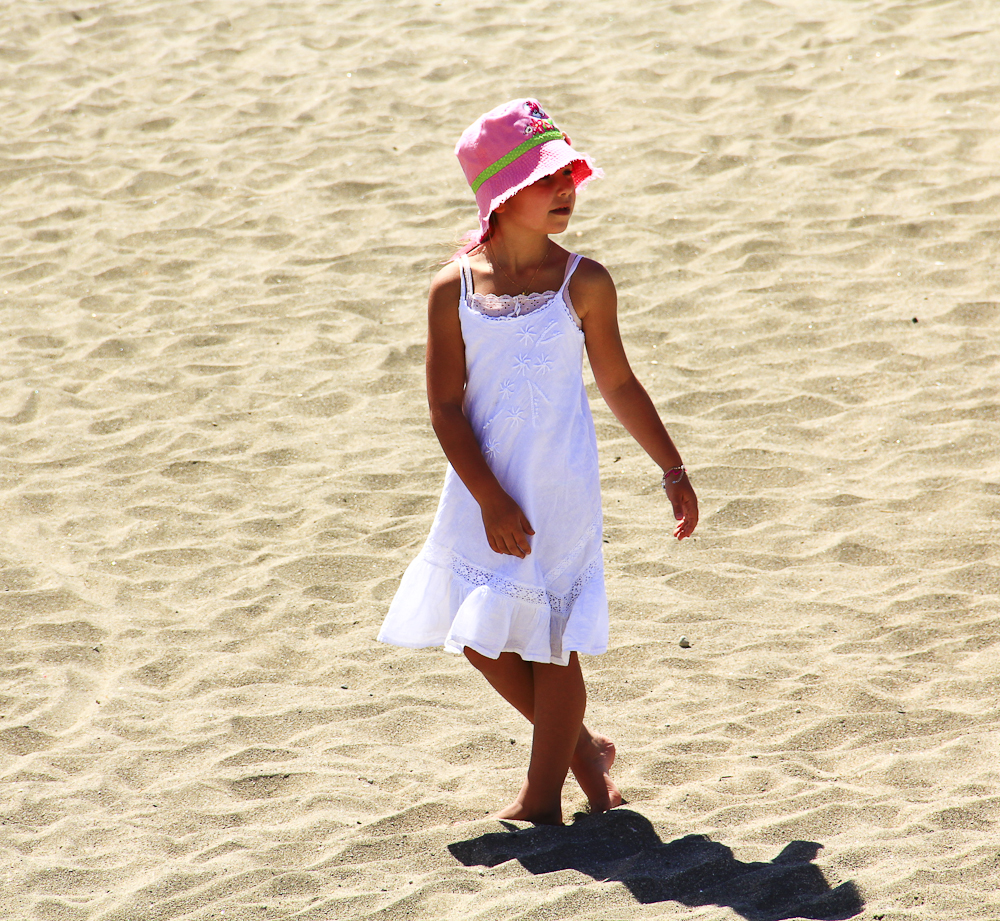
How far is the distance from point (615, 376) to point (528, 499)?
1.21 feet

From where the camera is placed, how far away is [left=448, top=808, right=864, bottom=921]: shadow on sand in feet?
8.46

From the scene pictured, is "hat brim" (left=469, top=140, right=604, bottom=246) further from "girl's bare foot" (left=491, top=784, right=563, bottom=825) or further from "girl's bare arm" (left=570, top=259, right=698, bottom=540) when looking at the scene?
"girl's bare foot" (left=491, top=784, right=563, bottom=825)

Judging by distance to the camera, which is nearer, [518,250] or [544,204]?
[544,204]

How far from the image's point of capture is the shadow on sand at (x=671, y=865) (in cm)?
258

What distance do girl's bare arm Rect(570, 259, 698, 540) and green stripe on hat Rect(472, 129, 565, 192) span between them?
0.29 metres

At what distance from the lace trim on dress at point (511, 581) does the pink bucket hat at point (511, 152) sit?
0.79 metres

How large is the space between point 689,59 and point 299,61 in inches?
117

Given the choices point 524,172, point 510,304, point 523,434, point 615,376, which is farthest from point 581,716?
point 524,172

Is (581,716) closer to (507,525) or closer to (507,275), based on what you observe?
(507,525)

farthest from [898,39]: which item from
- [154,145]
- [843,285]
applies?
[154,145]

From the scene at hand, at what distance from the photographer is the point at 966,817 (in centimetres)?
290

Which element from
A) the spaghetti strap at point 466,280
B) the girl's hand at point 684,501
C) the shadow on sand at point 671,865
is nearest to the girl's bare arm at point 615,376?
the girl's hand at point 684,501

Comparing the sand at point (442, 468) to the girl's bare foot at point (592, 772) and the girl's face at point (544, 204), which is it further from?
the girl's face at point (544, 204)

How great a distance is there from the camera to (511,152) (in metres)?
2.67
